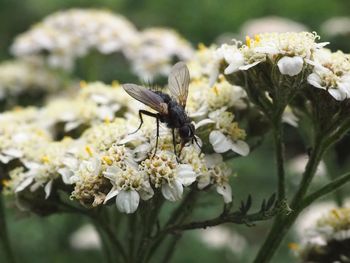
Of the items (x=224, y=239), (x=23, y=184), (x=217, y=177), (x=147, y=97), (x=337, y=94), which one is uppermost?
(x=337, y=94)

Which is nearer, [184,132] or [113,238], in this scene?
[184,132]

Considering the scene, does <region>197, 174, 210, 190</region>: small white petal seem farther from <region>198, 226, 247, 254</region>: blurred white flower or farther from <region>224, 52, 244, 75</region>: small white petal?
<region>198, 226, 247, 254</region>: blurred white flower

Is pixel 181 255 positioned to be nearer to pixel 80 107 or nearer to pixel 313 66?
pixel 80 107

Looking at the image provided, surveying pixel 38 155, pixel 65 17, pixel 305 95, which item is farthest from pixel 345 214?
pixel 65 17

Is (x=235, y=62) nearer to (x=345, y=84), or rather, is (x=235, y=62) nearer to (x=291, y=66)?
(x=291, y=66)

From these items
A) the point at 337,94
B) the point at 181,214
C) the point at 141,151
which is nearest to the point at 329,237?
the point at 181,214

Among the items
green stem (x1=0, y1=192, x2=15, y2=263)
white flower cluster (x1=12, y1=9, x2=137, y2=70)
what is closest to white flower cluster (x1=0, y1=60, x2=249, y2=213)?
green stem (x1=0, y1=192, x2=15, y2=263)

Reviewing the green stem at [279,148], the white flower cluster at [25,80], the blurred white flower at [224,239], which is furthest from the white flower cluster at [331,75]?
the white flower cluster at [25,80]
